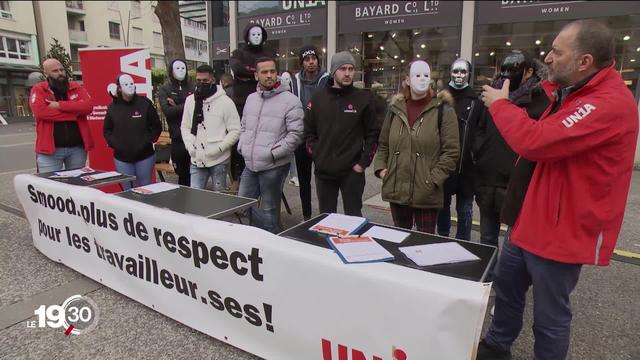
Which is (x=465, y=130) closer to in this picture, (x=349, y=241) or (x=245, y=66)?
Result: (x=349, y=241)

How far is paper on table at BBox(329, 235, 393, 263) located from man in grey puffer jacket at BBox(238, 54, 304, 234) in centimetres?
159

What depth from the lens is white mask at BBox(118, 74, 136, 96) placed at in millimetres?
4188

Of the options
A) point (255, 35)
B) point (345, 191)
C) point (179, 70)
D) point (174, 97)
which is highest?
point (255, 35)

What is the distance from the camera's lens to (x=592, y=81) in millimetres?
1648

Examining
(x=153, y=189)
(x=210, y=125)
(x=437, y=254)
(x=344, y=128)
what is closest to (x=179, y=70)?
(x=210, y=125)

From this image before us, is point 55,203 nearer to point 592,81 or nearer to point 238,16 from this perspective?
point 592,81

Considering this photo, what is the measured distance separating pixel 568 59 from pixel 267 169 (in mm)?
2474

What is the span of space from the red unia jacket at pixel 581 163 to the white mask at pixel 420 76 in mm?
984

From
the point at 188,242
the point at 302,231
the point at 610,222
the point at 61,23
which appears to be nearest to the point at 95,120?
the point at 188,242

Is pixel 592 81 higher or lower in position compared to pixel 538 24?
lower

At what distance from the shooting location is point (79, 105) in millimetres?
4266

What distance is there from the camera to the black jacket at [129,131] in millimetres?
4234

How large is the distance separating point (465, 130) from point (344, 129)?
3.16 feet

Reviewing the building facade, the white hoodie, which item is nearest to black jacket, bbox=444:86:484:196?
the white hoodie
